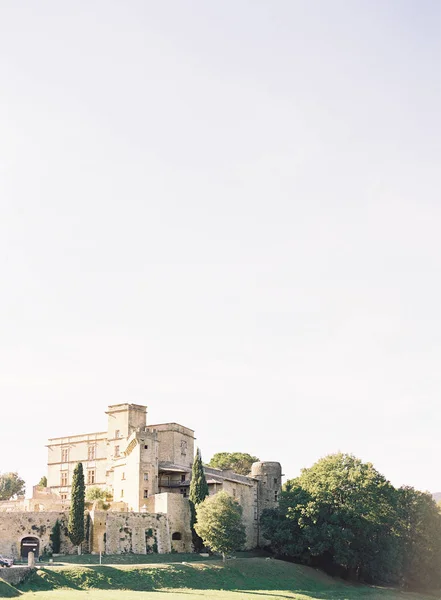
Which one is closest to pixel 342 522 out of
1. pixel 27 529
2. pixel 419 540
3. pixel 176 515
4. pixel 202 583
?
pixel 419 540

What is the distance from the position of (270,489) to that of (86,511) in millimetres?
23167

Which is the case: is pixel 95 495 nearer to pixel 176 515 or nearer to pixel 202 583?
pixel 176 515

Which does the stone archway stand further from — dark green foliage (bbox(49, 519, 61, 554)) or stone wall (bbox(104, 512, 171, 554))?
stone wall (bbox(104, 512, 171, 554))

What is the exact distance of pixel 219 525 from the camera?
59.7m

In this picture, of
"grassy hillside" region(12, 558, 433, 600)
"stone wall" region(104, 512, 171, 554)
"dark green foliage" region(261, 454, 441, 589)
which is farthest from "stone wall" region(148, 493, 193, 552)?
"dark green foliage" region(261, 454, 441, 589)

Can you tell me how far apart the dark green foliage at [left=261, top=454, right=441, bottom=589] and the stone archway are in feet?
72.7

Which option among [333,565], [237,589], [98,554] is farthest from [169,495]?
[333,565]

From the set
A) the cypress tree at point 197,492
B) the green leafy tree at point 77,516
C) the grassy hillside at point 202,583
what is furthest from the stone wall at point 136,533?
the grassy hillside at point 202,583

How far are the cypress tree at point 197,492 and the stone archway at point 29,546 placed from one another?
13.7 meters

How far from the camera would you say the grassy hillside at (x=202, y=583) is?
152 feet

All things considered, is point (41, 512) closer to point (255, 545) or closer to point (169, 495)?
point (169, 495)

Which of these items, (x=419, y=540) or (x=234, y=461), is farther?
(x=234, y=461)

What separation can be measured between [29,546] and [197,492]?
1533cm

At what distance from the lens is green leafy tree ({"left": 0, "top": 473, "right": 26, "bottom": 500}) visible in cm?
9488
